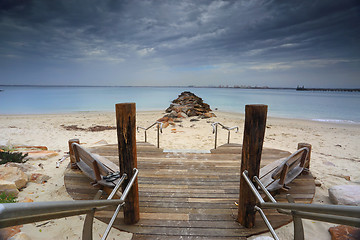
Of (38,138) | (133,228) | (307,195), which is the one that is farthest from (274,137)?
(38,138)

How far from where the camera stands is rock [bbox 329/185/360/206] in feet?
11.2

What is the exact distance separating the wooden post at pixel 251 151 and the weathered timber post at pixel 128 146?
5.27 feet

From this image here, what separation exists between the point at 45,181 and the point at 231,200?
4306 mm

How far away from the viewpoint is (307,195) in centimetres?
359

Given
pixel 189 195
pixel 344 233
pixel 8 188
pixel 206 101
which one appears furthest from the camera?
pixel 206 101

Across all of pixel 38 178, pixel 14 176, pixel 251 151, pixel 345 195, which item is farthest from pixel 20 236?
pixel 345 195

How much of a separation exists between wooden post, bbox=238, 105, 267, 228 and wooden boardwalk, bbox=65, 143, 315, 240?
245mm

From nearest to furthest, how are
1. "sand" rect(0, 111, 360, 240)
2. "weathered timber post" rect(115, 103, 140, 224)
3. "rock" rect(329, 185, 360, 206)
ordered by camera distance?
"weathered timber post" rect(115, 103, 140, 224) < "sand" rect(0, 111, 360, 240) < "rock" rect(329, 185, 360, 206)

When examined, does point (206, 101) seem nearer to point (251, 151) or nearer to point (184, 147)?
point (184, 147)

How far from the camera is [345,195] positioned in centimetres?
356

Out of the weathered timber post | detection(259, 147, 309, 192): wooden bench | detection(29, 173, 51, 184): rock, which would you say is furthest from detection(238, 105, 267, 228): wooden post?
detection(29, 173, 51, 184): rock

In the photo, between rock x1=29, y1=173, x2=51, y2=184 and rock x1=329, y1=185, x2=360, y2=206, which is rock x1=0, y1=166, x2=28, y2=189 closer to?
rock x1=29, y1=173, x2=51, y2=184

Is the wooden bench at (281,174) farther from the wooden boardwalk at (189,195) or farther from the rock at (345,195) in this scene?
the rock at (345,195)

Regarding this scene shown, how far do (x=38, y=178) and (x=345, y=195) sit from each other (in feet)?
21.9
